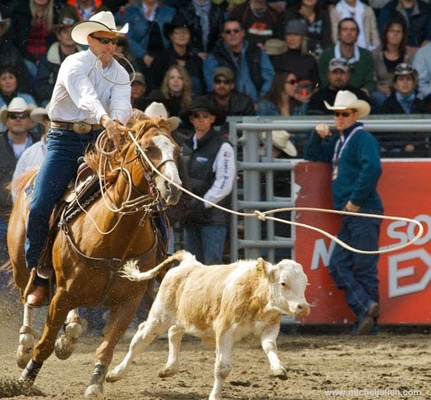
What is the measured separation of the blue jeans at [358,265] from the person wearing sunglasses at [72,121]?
317 cm

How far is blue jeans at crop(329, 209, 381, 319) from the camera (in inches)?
402

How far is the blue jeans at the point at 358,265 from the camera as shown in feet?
33.5

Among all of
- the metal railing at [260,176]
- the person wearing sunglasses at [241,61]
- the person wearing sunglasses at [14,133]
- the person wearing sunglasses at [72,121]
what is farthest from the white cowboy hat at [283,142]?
the person wearing sunglasses at [72,121]

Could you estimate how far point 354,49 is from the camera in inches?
496

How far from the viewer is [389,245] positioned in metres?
10.4

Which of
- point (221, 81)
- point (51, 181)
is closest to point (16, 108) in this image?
point (221, 81)

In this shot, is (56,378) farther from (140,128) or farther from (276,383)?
(140,128)

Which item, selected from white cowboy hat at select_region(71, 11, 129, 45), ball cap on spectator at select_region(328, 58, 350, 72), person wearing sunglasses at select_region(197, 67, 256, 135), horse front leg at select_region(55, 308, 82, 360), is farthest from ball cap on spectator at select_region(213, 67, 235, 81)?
horse front leg at select_region(55, 308, 82, 360)

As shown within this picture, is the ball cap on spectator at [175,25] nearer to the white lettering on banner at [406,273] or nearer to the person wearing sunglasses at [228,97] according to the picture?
the person wearing sunglasses at [228,97]

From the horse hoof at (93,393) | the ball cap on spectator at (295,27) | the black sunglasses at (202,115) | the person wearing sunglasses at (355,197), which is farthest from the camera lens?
the ball cap on spectator at (295,27)

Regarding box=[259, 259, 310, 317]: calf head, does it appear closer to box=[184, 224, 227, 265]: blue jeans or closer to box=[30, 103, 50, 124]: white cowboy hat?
box=[184, 224, 227, 265]: blue jeans

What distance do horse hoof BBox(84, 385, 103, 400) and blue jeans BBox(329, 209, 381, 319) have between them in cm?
357

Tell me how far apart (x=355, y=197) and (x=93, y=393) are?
12.2 feet

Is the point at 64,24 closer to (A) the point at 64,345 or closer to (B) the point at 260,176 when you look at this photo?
(B) the point at 260,176
